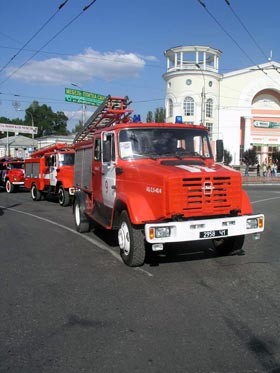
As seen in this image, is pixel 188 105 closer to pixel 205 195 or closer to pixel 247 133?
pixel 247 133

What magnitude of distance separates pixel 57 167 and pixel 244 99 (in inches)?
2088

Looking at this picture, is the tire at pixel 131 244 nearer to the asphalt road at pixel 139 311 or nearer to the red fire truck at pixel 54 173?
the asphalt road at pixel 139 311

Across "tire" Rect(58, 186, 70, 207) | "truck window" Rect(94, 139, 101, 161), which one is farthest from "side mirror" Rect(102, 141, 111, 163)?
"tire" Rect(58, 186, 70, 207)

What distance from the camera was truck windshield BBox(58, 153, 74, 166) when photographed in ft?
63.4

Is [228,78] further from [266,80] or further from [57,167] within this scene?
[57,167]

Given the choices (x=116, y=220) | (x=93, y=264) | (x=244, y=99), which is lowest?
(x=93, y=264)

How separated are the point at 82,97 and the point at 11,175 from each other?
1197 cm

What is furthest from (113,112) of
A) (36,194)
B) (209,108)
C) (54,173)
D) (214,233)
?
(209,108)

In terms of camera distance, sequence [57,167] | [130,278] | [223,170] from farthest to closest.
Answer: [57,167] < [223,170] < [130,278]

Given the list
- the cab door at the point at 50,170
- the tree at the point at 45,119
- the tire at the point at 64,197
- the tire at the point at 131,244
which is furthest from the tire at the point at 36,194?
the tree at the point at 45,119

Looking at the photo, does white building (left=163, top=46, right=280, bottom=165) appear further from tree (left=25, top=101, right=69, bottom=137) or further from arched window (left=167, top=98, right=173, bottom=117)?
tree (left=25, top=101, right=69, bottom=137)

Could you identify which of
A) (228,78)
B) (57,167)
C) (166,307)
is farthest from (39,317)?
(228,78)

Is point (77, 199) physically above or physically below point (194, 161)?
below

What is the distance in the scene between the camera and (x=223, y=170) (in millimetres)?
7418
